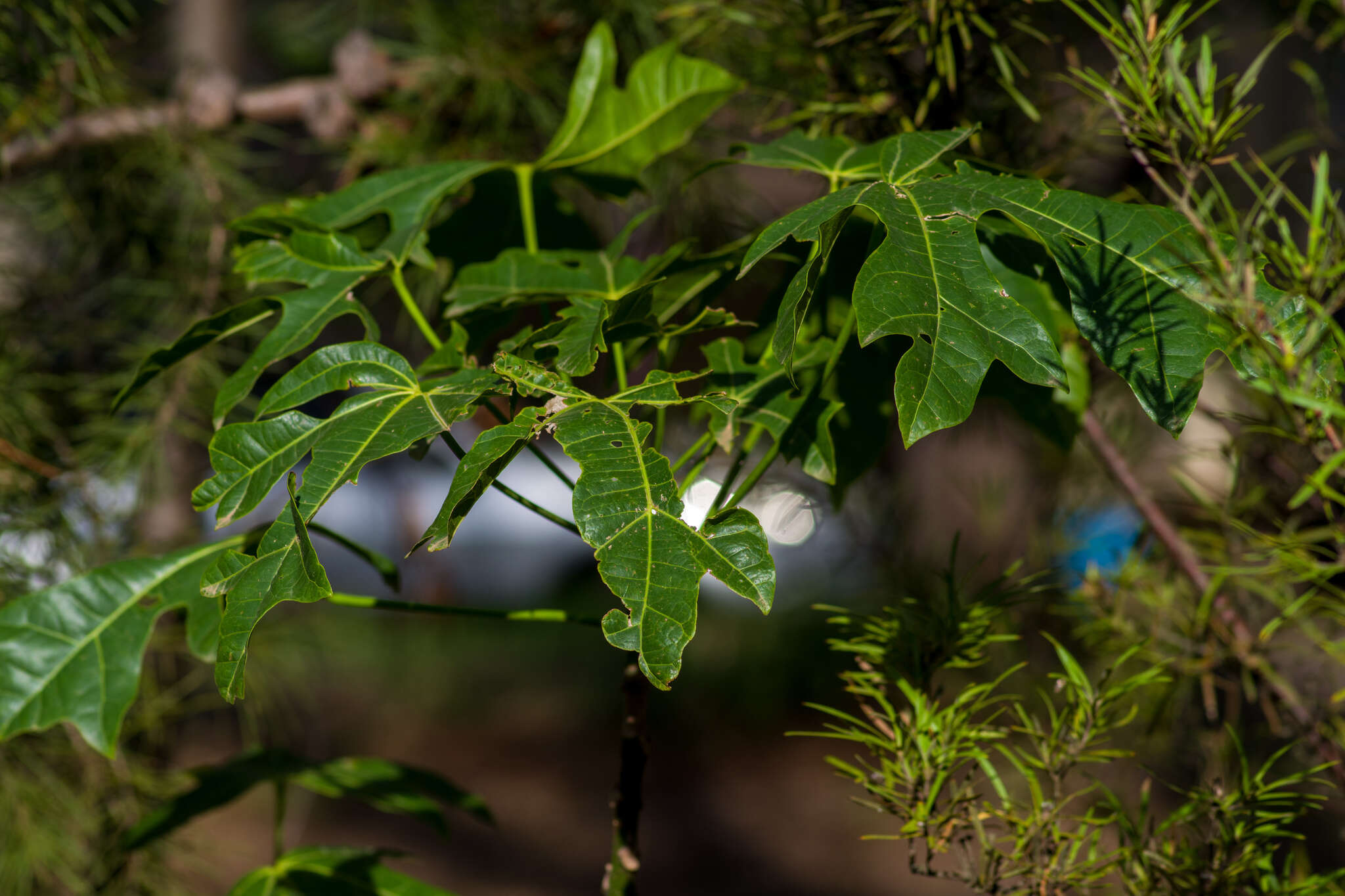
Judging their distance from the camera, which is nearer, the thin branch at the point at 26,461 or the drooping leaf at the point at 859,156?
the drooping leaf at the point at 859,156

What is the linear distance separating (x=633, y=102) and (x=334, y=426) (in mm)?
348

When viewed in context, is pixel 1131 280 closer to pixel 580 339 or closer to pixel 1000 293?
pixel 1000 293

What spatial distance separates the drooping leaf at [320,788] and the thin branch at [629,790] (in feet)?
0.66

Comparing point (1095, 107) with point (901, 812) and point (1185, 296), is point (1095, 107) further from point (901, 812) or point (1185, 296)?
point (901, 812)

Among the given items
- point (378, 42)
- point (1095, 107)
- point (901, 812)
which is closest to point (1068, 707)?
point (901, 812)

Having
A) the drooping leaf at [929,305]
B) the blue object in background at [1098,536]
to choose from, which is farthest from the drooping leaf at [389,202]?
the blue object in background at [1098,536]

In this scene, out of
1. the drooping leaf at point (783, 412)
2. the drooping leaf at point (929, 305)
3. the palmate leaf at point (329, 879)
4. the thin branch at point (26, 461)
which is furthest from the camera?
the thin branch at point (26, 461)

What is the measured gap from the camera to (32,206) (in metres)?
1.01

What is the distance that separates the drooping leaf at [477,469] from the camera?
1.06 feet

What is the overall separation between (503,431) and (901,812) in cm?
26

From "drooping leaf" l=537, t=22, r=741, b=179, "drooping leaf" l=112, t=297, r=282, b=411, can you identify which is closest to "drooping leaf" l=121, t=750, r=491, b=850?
"drooping leaf" l=112, t=297, r=282, b=411

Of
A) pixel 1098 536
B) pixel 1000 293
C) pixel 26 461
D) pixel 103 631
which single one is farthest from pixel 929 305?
pixel 26 461

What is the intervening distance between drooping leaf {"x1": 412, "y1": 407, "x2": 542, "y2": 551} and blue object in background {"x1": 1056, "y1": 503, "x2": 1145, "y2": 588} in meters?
0.54

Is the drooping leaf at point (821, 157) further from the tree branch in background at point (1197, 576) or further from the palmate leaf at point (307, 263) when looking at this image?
the tree branch in background at point (1197, 576)
